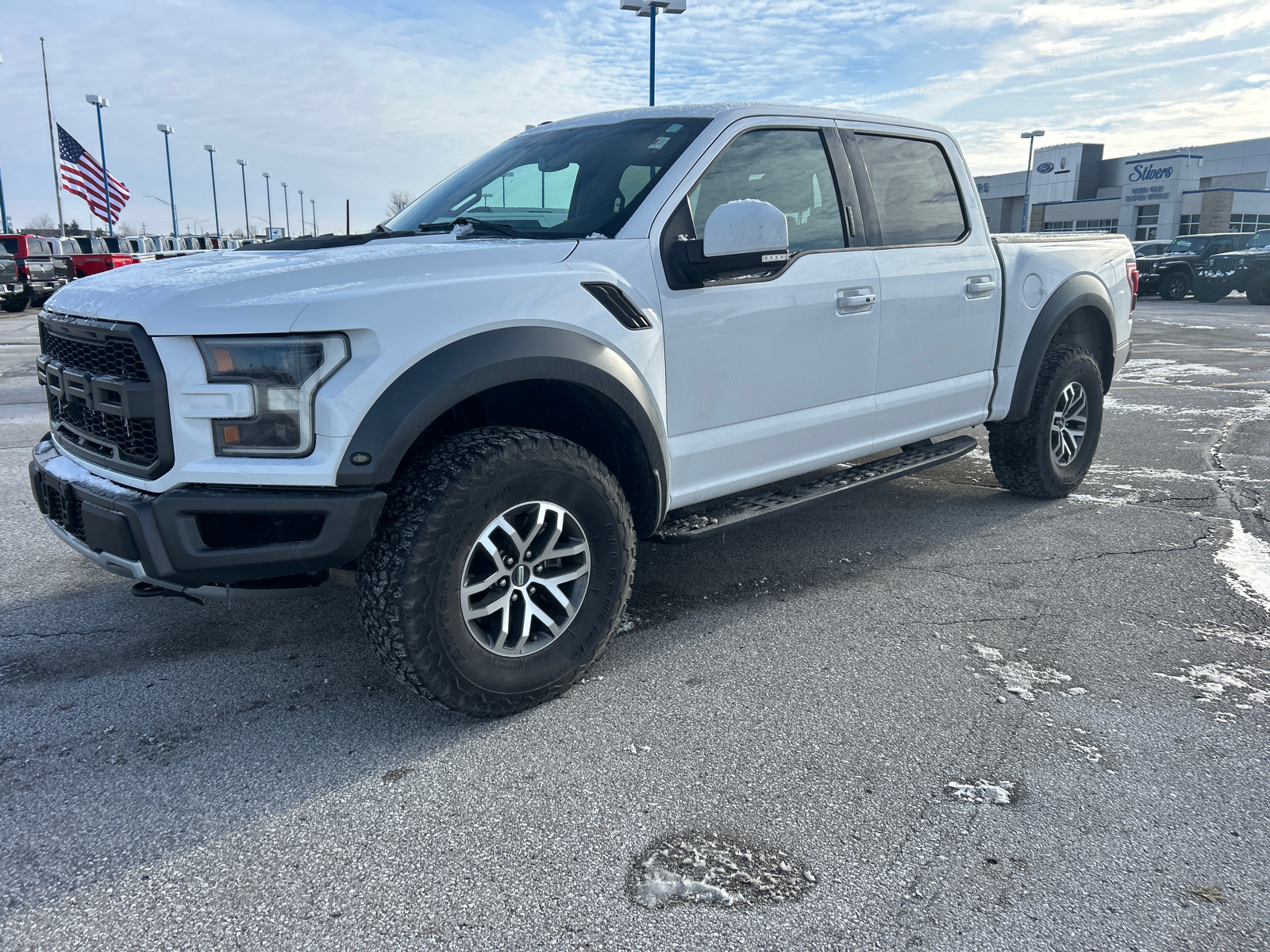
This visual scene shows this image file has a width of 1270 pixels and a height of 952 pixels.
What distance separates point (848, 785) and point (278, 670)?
1.97m

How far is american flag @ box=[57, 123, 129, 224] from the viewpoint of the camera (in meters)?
27.8

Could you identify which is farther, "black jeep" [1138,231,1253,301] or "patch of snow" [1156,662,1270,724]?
"black jeep" [1138,231,1253,301]

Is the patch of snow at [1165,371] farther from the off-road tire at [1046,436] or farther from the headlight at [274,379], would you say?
the headlight at [274,379]

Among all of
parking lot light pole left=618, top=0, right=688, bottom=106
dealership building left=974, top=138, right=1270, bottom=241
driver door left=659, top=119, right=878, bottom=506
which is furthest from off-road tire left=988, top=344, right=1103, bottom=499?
dealership building left=974, top=138, right=1270, bottom=241

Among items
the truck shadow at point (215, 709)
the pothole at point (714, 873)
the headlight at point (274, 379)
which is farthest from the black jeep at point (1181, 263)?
the headlight at point (274, 379)

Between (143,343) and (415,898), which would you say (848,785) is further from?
(143,343)

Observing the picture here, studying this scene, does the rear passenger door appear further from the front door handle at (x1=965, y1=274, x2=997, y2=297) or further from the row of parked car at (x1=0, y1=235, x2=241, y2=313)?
the row of parked car at (x1=0, y1=235, x2=241, y2=313)

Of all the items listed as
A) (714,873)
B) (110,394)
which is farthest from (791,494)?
(110,394)

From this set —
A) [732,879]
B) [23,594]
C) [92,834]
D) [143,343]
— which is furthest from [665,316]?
[23,594]

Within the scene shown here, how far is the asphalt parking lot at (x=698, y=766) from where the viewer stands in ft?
6.62

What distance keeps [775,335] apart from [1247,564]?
8.56 feet

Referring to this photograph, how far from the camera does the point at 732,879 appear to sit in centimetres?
213

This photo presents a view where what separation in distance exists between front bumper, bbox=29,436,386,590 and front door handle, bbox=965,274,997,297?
311cm

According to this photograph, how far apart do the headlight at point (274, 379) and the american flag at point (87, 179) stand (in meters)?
30.9
